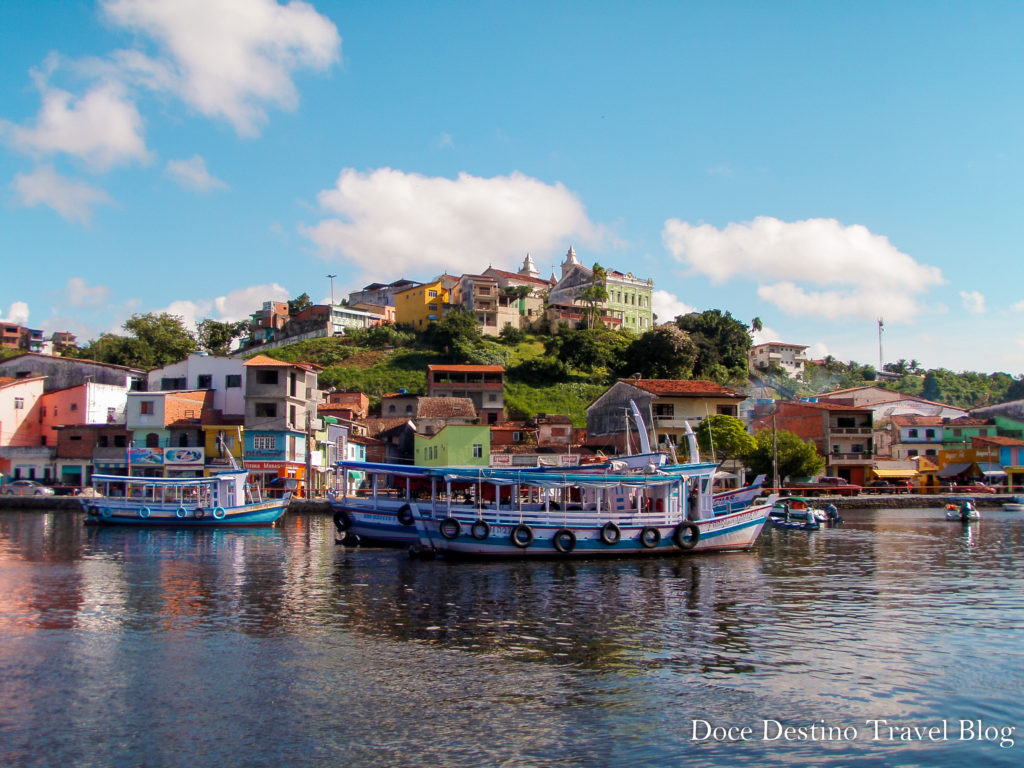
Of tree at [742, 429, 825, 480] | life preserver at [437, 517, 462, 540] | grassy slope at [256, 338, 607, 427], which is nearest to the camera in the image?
life preserver at [437, 517, 462, 540]

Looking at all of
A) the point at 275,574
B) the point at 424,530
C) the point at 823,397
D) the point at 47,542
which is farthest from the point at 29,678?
the point at 823,397

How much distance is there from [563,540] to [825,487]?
42.6 meters

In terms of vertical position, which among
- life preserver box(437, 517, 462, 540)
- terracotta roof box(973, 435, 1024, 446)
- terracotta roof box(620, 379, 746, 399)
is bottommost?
life preserver box(437, 517, 462, 540)

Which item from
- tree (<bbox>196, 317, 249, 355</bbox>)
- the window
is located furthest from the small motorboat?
tree (<bbox>196, 317, 249, 355</bbox>)

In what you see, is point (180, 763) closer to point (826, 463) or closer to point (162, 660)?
point (162, 660)

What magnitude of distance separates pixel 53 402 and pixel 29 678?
5932 centimetres

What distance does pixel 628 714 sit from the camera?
12.4 m

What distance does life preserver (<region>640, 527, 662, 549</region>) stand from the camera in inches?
1201

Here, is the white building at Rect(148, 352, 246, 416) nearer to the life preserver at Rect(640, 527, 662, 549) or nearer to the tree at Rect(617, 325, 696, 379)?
the tree at Rect(617, 325, 696, 379)

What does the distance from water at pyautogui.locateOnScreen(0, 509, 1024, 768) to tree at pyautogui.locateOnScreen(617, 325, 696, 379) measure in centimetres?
5864

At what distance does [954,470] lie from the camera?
258 feet

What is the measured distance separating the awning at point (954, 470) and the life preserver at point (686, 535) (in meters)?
58.1

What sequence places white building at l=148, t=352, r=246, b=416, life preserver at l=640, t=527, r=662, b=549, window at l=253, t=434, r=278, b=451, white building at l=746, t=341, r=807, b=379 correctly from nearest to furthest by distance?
life preserver at l=640, t=527, r=662, b=549 < window at l=253, t=434, r=278, b=451 < white building at l=148, t=352, r=246, b=416 < white building at l=746, t=341, r=807, b=379

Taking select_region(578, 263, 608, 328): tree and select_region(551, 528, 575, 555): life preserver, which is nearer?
select_region(551, 528, 575, 555): life preserver
